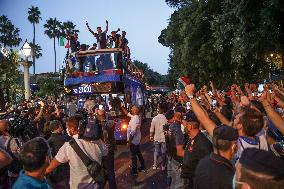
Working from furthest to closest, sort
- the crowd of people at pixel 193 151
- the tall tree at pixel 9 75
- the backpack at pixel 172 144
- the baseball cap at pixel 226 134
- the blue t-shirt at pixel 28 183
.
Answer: the tall tree at pixel 9 75 → the backpack at pixel 172 144 → the baseball cap at pixel 226 134 → the blue t-shirt at pixel 28 183 → the crowd of people at pixel 193 151

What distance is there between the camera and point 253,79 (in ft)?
62.5

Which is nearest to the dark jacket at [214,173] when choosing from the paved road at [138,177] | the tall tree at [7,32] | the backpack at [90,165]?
the backpack at [90,165]

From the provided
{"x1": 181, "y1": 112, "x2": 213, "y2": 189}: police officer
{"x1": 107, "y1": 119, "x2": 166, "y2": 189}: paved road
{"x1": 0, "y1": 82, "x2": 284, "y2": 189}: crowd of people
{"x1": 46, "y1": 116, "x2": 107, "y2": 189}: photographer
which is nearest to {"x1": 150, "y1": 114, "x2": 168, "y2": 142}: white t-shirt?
{"x1": 0, "y1": 82, "x2": 284, "y2": 189}: crowd of people

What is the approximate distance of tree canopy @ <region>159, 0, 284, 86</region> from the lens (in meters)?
13.9

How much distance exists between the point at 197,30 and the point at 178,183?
46.6ft

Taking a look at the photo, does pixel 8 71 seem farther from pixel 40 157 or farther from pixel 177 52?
pixel 40 157

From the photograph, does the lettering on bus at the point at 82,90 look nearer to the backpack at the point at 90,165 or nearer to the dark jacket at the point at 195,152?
the backpack at the point at 90,165

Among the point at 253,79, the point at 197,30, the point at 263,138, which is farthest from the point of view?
the point at 197,30

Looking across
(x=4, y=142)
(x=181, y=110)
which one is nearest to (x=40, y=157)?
(x=4, y=142)

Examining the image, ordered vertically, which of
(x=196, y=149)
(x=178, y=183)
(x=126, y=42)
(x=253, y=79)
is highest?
(x=126, y=42)

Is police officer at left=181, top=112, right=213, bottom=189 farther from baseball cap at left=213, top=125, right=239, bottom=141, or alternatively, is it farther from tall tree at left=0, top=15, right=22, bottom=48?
tall tree at left=0, top=15, right=22, bottom=48

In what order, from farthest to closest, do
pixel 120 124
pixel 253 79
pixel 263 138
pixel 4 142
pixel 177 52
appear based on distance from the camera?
1. pixel 177 52
2. pixel 253 79
3. pixel 120 124
4. pixel 4 142
5. pixel 263 138

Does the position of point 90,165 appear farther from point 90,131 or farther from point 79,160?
point 90,131

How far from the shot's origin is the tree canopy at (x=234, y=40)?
1388cm
